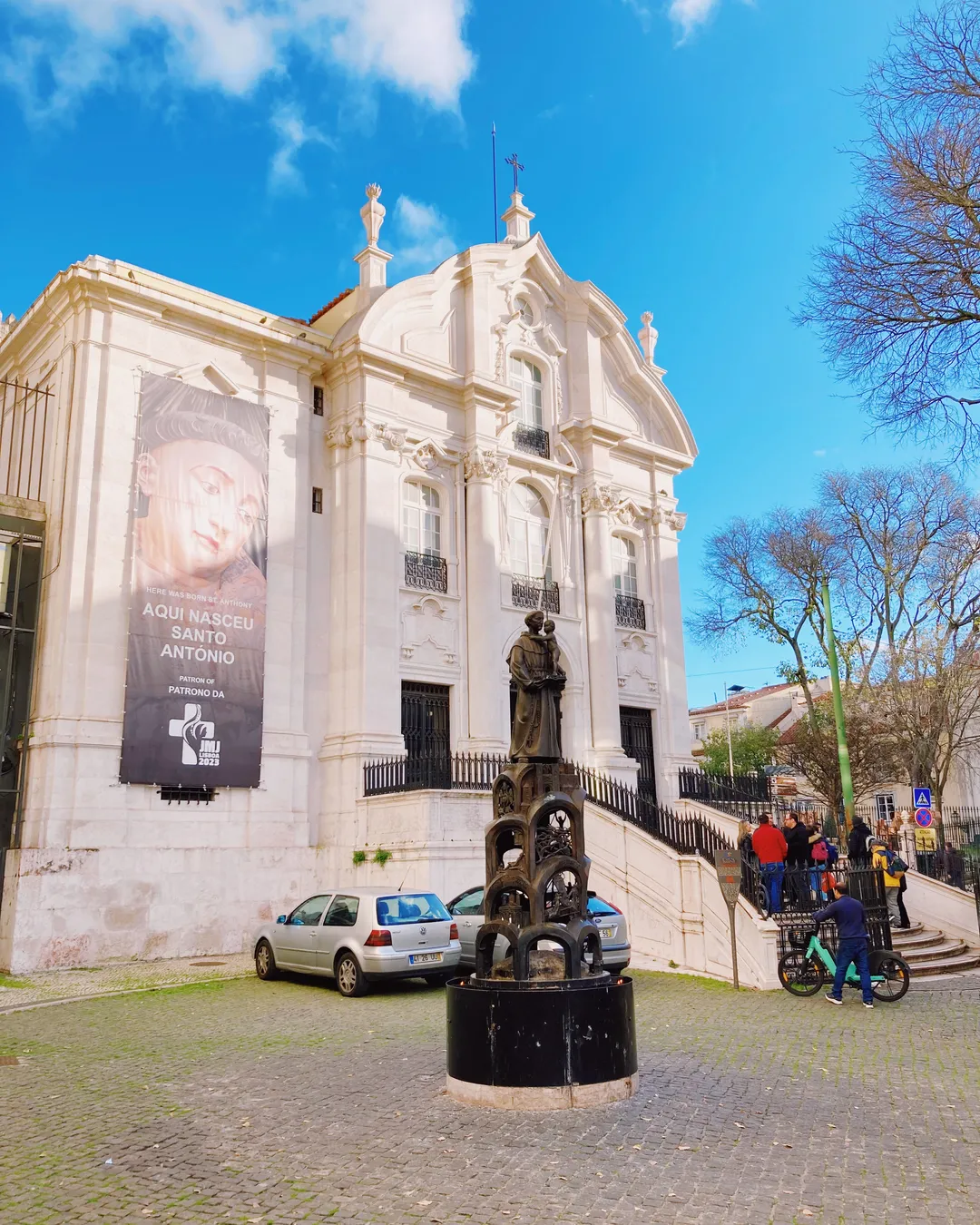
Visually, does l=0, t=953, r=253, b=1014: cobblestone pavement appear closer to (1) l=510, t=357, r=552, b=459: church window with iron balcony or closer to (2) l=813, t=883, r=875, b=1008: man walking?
(2) l=813, t=883, r=875, b=1008: man walking

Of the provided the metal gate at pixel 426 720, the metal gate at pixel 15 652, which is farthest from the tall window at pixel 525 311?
the metal gate at pixel 15 652

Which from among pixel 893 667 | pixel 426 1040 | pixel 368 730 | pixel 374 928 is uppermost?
pixel 893 667

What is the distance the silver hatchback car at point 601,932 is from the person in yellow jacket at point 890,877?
204 inches

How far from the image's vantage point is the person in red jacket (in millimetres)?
16408

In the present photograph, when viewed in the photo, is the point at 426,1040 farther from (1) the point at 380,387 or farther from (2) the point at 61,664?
(1) the point at 380,387

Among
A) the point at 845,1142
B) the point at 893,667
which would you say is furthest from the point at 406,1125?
the point at 893,667

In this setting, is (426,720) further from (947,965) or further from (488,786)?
(947,965)

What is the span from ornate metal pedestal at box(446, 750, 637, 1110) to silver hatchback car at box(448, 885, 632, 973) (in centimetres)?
481

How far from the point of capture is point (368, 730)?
21672 millimetres

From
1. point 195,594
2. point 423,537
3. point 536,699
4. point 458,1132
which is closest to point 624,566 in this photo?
point 423,537

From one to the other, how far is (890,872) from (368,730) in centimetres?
1057

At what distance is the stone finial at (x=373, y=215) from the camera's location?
25344 mm

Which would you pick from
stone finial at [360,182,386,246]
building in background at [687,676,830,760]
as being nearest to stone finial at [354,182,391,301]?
stone finial at [360,182,386,246]

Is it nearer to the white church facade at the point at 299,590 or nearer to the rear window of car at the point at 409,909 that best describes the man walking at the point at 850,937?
the rear window of car at the point at 409,909
